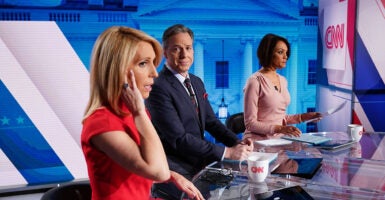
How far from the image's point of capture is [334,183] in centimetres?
163

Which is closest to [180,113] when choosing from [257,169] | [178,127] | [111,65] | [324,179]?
[178,127]

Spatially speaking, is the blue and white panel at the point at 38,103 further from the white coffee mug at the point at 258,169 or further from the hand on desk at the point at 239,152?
the white coffee mug at the point at 258,169

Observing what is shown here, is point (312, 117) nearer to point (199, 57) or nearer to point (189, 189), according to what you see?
point (189, 189)

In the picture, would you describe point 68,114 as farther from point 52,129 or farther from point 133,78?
point 133,78

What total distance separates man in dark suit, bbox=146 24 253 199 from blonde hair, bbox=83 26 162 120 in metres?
0.76

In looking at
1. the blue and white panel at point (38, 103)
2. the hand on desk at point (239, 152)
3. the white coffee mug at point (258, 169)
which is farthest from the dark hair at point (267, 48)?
the blue and white panel at point (38, 103)

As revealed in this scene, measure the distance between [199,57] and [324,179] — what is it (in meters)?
2.87

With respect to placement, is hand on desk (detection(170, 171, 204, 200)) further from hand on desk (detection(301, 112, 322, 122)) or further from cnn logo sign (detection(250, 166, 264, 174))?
hand on desk (detection(301, 112, 322, 122))

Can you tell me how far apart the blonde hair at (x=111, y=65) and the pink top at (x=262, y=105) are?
152cm

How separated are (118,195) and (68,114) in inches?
108

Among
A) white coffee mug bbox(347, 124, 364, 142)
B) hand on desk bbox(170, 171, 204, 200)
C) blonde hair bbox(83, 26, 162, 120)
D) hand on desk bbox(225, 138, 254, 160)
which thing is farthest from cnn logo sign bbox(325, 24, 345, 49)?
blonde hair bbox(83, 26, 162, 120)

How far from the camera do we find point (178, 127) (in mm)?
2082

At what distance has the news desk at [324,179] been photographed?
151cm

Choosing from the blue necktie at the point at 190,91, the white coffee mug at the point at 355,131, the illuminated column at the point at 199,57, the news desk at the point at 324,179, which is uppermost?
the illuminated column at the point at 199,57
